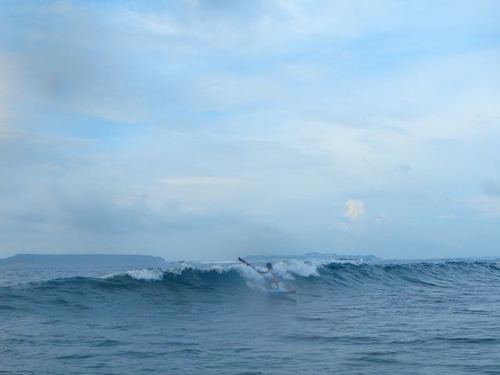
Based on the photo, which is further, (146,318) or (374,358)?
(146,318)

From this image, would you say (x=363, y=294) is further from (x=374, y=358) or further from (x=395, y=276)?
(x=374, y=358)

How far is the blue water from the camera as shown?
10938 mm

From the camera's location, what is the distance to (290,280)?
31109 millimetres

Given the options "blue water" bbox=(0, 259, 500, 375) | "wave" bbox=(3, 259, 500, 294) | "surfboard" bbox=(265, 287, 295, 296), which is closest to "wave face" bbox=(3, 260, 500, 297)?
"wave" bbox=(3, 259, 500, 294)

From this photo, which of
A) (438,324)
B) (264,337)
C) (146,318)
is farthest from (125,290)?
(438,324)

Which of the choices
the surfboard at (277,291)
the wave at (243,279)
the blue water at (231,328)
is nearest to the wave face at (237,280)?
the wave at (243,279)

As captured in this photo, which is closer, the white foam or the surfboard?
the surfboard

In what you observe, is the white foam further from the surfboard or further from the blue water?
the surfboard

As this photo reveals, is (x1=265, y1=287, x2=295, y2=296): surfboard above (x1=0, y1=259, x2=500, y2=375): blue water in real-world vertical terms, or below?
above

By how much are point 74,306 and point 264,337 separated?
26.0ft

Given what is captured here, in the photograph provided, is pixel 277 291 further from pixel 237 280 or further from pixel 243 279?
pixel 243 279

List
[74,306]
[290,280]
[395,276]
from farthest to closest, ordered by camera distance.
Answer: [395,276] → [290,280] → [74,306]

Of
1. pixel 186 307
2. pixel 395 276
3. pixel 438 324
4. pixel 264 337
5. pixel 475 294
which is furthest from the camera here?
pixel 395 276

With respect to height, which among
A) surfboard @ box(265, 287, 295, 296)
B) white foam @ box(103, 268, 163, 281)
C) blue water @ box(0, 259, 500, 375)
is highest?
white foam @ box(103, 268, 163, 281)
